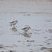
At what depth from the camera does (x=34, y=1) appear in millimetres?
1164

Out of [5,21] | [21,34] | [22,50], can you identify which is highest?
[5,21]

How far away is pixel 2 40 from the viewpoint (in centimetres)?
90

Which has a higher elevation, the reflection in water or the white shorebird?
the reflection in water

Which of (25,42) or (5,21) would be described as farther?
(5,21)

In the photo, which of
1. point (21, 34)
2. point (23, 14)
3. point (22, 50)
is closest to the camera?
point (22, 50)

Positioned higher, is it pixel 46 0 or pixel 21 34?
pixel 46 0

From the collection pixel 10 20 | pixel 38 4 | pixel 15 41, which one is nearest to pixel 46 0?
pixel 38 4

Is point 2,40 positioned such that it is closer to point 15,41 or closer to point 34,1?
point 15,41

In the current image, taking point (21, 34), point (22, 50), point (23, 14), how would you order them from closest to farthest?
point (22, 50)
point (21, 34)
point (23, 14)

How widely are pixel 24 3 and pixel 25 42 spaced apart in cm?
38

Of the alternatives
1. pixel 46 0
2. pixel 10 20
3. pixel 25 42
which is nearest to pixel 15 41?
pixel 25 42

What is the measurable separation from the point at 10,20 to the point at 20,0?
0.74 ft

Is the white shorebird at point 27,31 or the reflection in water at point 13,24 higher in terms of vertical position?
the reflection in water at point 13,24

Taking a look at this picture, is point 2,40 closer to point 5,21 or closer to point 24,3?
point 5,21
